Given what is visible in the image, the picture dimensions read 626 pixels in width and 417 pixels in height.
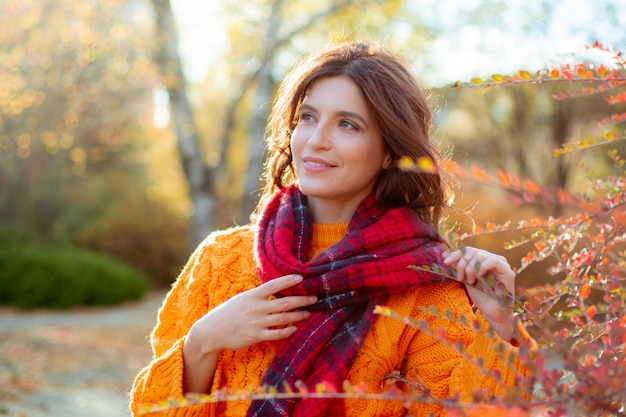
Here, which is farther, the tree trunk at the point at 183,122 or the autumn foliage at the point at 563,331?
the tree trunk at the point at 183,122

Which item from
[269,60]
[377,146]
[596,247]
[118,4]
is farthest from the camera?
[118,4]

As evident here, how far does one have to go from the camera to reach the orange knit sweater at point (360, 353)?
1949 mm

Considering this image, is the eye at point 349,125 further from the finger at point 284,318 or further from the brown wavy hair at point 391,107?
the finger at point 284,318

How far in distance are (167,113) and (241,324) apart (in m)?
12.5

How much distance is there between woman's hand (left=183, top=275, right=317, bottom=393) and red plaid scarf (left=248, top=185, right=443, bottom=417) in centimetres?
5

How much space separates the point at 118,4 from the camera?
1109 cm

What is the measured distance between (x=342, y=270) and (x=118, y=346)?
24.0 feet

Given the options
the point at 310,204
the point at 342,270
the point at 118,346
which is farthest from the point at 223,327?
the point at 118,346

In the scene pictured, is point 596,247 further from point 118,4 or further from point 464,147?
point 464,147

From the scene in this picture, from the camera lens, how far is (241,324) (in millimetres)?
1877

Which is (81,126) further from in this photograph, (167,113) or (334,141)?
(334,141)

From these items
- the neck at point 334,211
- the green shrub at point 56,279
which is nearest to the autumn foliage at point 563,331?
the neck at point 334,211

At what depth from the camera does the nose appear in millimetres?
2072

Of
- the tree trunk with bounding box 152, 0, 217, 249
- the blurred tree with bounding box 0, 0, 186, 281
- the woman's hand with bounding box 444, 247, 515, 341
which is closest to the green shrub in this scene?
the blurred tree with bounding box 0, 0, 186, 281
